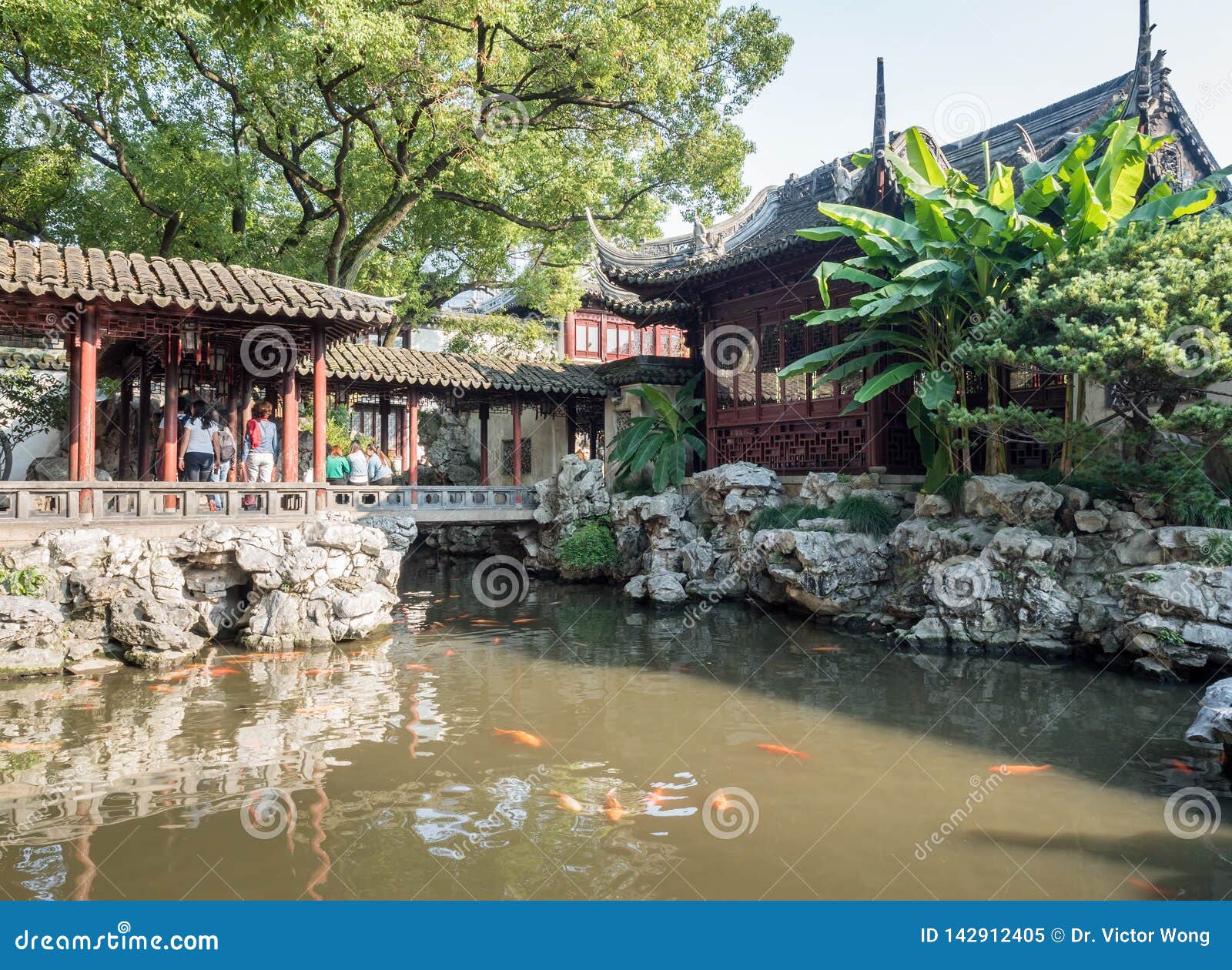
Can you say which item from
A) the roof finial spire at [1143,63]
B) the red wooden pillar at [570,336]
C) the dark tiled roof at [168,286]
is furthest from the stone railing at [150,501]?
the red wooden pillar at [570,336]

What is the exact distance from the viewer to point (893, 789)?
15.7ft

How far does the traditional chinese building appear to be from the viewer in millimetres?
11133

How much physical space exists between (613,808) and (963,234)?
24.5 feet

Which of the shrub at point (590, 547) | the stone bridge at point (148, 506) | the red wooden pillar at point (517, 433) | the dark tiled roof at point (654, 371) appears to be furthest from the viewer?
the dark tiled roof at point (654, 371)

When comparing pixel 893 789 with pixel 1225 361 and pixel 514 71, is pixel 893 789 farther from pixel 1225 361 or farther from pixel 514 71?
pixel 514 71

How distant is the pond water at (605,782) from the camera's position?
3.75 meters

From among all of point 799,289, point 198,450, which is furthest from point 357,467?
point 799,289

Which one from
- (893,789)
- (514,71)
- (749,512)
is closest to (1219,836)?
(893,789)

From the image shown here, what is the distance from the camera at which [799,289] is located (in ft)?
42.7

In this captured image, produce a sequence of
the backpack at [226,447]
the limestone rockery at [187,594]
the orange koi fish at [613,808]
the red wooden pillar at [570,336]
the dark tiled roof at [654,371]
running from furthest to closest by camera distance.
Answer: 1. the red wooden pillar at [570,336]
2. the dark tiled roof at [654,371]
3. the backpack at [226,447]
4. the limestone rockery at [187,594]
5. the orange koi fish at [613,808]

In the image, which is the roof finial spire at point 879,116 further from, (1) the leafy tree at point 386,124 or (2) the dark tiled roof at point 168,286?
(2) the dark tiled roof at point 168,286

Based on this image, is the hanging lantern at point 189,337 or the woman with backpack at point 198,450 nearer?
the hanging lantern at point 189,337

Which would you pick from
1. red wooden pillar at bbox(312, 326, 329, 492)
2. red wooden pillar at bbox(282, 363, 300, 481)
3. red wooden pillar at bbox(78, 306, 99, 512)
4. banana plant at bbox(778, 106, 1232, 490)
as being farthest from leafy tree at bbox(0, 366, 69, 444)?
banana plant at bbox(778, 106, 1232, 490)

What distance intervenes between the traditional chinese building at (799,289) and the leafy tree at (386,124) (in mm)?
2054
